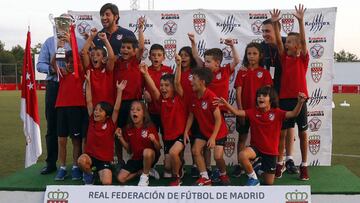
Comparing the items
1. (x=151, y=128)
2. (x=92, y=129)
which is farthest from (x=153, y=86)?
(x=92, y=129)

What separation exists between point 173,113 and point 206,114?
0.40 meters

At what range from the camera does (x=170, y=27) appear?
22.9 ft

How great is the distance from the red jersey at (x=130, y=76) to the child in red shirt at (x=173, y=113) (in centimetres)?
28

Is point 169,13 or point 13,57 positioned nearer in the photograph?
point 169,13

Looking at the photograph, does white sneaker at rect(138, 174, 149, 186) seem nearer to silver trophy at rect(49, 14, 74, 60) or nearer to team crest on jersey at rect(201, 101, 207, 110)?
team crest on jersey at rect(201, 101, 207, 110)

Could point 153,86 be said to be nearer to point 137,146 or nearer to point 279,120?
point 137,146

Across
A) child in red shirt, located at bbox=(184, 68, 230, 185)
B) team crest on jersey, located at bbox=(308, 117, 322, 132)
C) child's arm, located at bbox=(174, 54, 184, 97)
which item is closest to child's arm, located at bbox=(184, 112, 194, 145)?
child in red shirt, located at bbox=(184, 68, 230, 185)

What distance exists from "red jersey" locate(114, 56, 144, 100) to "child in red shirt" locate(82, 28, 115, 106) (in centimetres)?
12

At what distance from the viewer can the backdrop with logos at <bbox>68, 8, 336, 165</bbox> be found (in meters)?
6.76

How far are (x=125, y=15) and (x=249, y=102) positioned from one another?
2423 millimetres

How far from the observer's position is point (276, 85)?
6188mm

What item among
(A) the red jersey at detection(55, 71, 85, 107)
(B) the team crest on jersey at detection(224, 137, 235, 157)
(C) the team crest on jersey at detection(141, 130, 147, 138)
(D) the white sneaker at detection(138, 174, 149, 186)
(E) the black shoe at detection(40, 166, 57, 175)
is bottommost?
(E) the black shoe at detection(40, 166, 57, 175)

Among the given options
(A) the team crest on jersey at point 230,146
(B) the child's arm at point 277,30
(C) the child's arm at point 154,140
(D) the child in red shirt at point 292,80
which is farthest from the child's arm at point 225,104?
(A) the team crest on jersey at point 230,146

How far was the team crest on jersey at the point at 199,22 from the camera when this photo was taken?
22.7 ft
